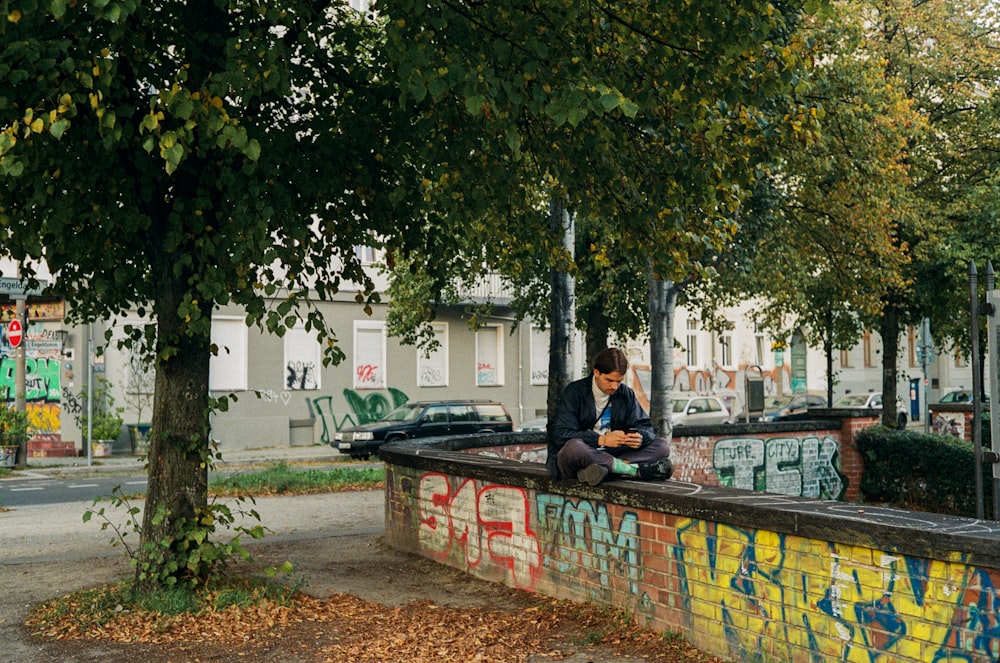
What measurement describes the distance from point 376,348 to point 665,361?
17.8 meters

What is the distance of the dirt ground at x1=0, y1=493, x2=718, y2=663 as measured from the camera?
6.71 meters

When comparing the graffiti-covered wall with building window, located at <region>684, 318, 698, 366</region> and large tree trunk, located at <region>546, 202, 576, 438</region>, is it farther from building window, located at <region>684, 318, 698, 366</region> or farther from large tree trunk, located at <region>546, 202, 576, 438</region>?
building window, located at <region>684, 318, 698, 366</region>

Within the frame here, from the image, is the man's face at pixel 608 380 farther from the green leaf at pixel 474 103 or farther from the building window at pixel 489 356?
the building window at pixel 489 356

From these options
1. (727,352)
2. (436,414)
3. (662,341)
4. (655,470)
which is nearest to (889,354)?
(662,341)

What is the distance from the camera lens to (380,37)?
37.0ft

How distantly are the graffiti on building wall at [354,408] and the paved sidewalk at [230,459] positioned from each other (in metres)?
1.14

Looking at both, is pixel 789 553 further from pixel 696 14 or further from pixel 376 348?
pixel 376 348

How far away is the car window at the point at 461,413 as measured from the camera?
27.0m

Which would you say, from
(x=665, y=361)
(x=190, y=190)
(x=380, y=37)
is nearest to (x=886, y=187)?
(x=665, y=361)

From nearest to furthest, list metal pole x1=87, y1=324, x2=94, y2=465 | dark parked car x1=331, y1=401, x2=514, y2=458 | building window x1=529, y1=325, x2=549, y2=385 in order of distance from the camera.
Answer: metal pole x1=87, y1=324, x2=94, y2=465, dark parked car x1=331, y1=401, x2=514, y2=458, building window x1=529, y1=325, x2=549, y2=385

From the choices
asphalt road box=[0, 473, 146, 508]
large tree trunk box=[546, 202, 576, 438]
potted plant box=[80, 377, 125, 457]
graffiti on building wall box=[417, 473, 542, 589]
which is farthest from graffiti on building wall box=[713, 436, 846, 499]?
potted plant box=[80, 377, 125, 457]

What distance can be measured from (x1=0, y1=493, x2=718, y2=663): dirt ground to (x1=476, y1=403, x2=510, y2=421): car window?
16123 millimetres

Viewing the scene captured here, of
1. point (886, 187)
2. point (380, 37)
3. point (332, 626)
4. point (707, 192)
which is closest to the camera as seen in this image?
point (332, 626)

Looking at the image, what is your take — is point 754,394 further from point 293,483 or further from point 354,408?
point 354,408
